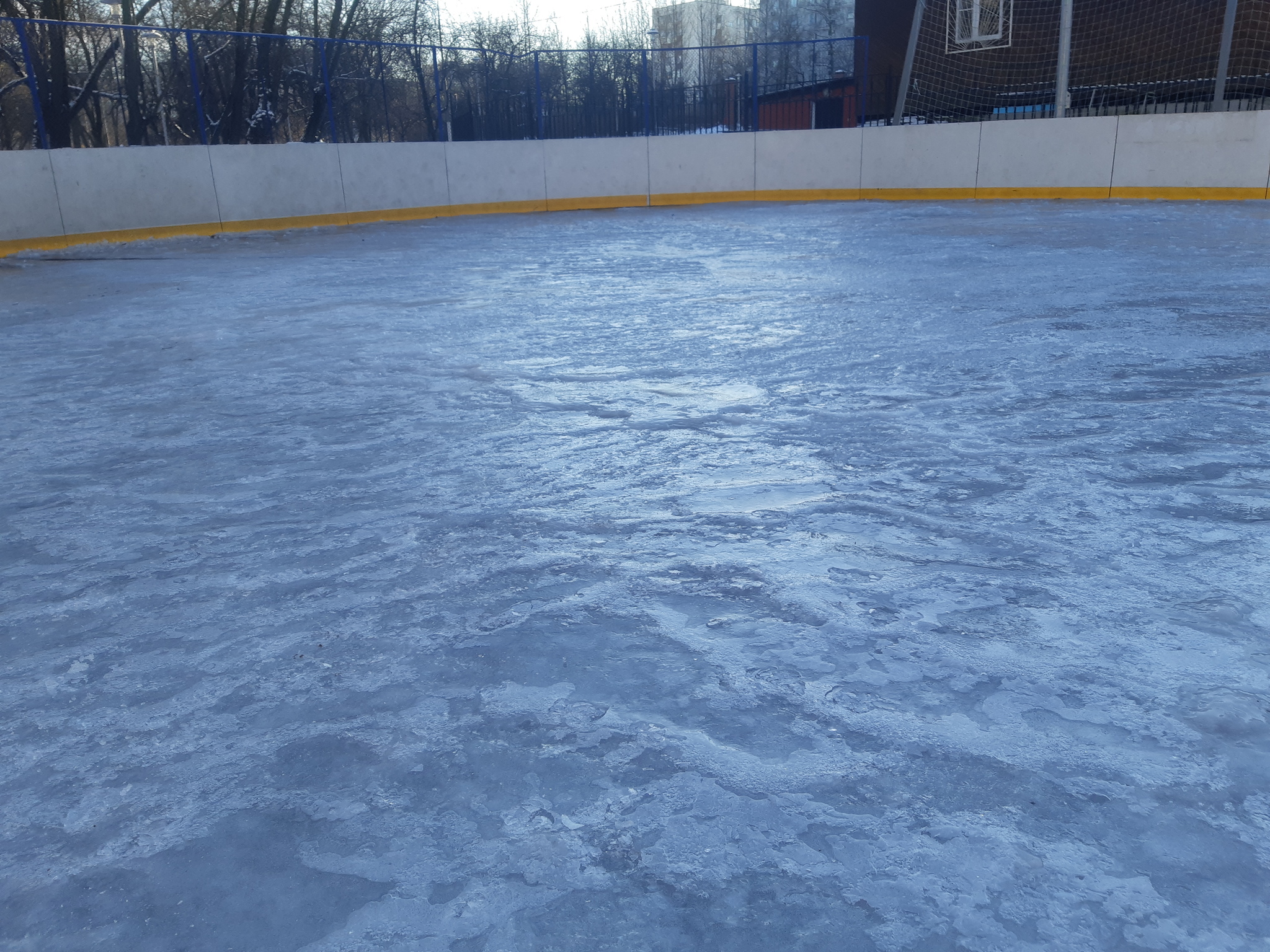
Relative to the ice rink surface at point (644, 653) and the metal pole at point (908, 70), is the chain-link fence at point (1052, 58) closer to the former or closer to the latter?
the metal pole at point (908, 70)

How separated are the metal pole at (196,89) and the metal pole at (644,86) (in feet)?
25.4

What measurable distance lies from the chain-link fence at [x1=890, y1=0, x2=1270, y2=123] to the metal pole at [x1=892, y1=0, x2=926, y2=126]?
1.1 inches

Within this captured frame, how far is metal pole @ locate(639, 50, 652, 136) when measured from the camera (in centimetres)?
1822

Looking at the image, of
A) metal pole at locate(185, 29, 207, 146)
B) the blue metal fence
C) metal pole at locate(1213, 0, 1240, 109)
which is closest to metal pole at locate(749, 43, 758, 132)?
the blue metal fence

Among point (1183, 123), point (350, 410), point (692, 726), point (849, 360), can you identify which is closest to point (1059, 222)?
Answer: point (1183, 123)

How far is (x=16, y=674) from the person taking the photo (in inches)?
93.4

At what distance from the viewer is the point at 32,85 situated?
1217 centimetres

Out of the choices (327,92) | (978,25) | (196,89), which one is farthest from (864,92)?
(196,89)

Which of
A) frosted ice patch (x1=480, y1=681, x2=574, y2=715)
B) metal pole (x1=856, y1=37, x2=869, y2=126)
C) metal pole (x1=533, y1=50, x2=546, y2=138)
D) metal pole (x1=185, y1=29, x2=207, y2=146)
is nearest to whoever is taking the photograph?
frosted ice patch (x1=480, y1=681, x2=574, y2=715)

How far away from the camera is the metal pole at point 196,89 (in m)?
13.8

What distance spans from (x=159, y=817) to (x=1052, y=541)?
8.03 feet

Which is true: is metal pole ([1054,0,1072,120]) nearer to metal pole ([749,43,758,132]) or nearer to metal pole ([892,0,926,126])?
metal pole ([892,0,926,126])

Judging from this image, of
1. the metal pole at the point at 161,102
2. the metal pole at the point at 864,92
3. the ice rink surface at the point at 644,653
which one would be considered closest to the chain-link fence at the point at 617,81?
the metal pole at the point at 161,102

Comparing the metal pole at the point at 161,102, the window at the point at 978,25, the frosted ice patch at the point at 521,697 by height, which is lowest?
the frosted ice patch at the point at 521,697
